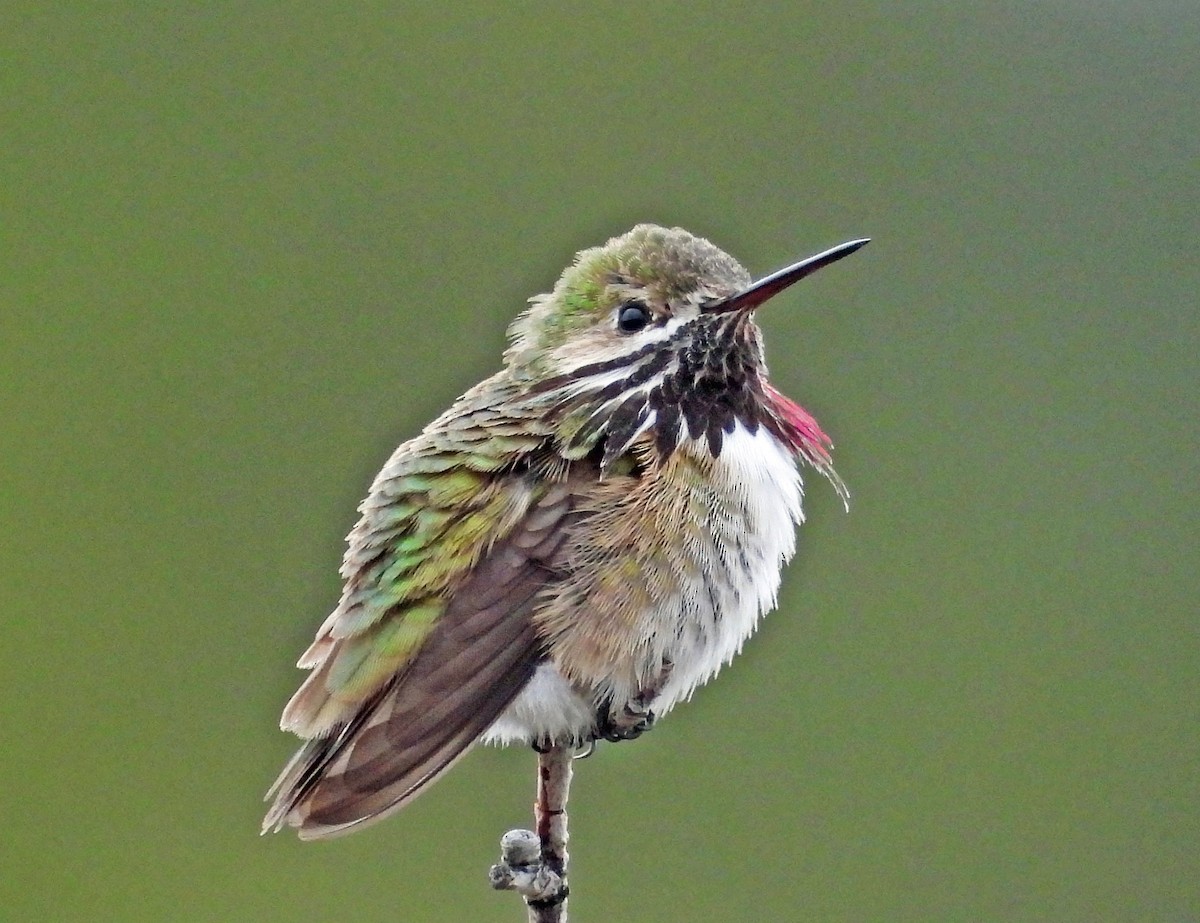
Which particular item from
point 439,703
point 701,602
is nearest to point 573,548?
point 701,602

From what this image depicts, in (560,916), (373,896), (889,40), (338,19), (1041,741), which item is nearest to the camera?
(560,916)

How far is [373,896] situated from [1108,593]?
4236 mm

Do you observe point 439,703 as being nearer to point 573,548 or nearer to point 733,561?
point 573,548

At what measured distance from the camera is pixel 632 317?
2951 millimetres

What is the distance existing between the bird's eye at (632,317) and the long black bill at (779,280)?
5.7 inches

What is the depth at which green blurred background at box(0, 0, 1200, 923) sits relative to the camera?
6395mm

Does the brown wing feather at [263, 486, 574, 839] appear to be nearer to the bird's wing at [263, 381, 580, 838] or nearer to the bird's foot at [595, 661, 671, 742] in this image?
the bird's wing at [263, 381, 580, 838]

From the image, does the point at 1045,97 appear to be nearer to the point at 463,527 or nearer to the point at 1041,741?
the point at 1041,741

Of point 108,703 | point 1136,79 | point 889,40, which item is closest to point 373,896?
point 108,703

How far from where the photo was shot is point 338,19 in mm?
9102

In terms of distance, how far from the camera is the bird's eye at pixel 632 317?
2939 millimetres

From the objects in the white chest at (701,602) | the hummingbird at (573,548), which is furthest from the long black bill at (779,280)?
the white chest at (701,602)

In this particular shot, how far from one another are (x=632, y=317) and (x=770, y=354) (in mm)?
3779

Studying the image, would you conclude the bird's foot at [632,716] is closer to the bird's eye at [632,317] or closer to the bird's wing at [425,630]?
the bird's wing at [425,630]
